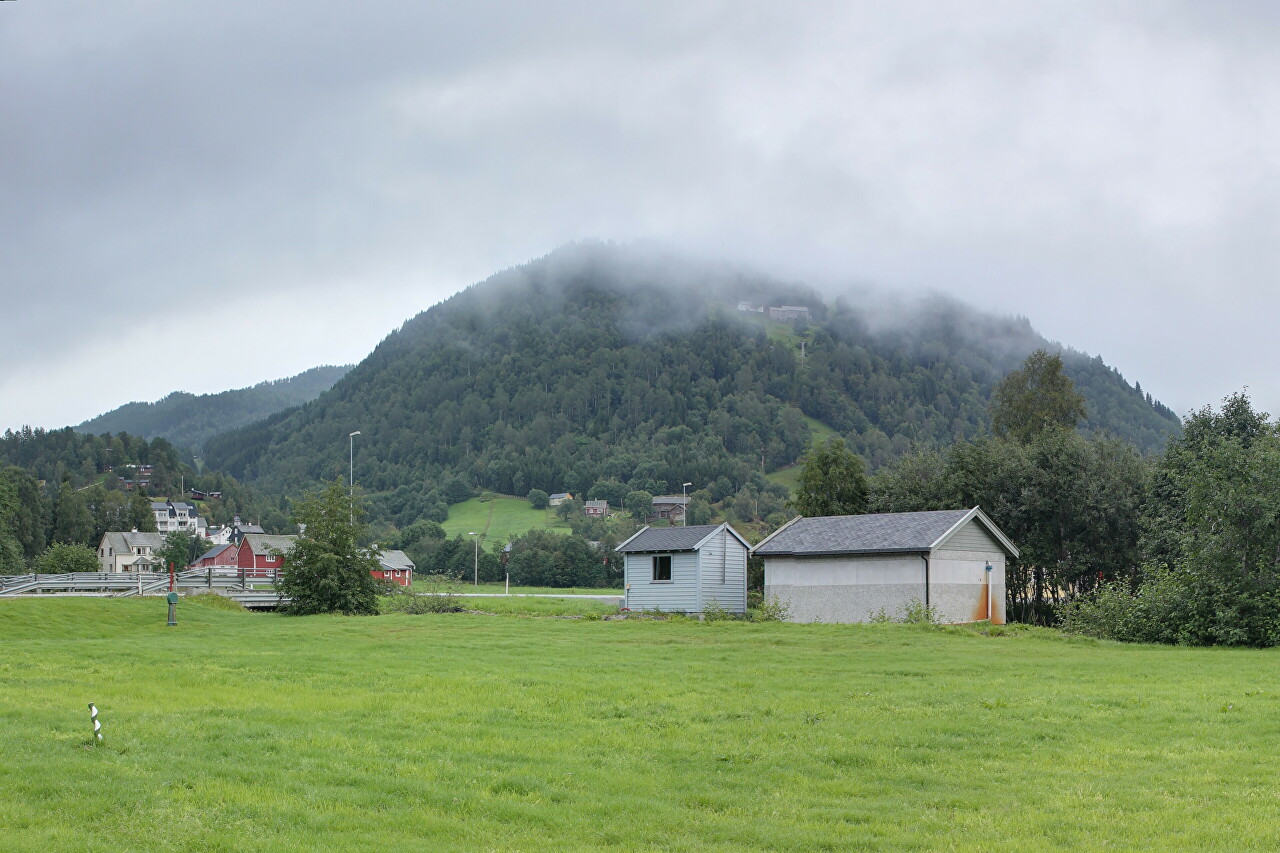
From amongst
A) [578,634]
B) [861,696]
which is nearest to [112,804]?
[861,696]

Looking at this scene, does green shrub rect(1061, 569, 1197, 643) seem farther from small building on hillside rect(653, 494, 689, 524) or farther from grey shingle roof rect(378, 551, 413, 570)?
small building on hillside rect(653, 494, 689, 524)

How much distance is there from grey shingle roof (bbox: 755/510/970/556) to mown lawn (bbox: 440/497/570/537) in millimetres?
93839

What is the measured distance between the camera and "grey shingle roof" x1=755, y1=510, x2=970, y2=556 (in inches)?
1497

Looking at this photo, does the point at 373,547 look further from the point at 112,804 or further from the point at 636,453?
the point at 636,453

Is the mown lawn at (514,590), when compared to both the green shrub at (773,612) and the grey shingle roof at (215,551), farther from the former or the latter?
the grey shingle roof at (215,551)

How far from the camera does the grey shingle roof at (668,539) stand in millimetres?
46281

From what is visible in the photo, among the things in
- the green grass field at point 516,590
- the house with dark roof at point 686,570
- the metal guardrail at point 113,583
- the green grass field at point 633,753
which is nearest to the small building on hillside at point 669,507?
the green grass field at point 516,590

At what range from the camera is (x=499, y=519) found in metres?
160

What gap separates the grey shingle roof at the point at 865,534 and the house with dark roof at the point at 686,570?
494 centimetres

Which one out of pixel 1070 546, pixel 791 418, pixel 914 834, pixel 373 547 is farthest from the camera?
pixel 791 418

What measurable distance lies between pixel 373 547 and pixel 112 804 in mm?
35589

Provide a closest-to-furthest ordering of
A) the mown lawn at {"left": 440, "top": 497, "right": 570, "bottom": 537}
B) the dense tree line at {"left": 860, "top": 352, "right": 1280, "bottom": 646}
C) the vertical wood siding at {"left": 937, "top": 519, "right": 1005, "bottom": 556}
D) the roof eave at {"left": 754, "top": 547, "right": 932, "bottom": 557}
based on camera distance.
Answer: the dense tree line at {"left": 860, "top": 352, "right": 1280, "bottom": 646}, the roof eave at {"left": 754, "top": 547, "right": 932, "bottom": 557}, the vertical wood siding at {"left": 937, "top": 519, "right": 1005, "bottom": 556}, the mown lawn at {"left": 440, "top": 497, "right": 570, "bottom": 537}

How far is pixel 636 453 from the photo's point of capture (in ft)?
631

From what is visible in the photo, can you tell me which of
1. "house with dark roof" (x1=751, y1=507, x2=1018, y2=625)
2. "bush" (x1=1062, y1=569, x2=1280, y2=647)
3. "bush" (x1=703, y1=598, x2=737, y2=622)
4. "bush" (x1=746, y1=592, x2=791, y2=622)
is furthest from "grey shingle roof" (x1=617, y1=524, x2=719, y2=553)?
"bush" (x1=1062, y1=569, x2=1280, y2=647)
